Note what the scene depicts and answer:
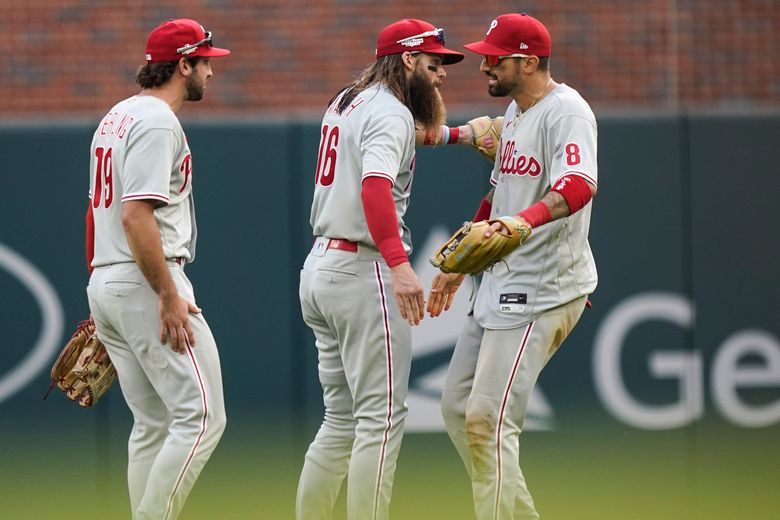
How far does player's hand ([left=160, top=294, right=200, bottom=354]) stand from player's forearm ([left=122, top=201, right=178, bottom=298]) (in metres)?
0.08

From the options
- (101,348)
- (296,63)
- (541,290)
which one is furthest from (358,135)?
(296,63)

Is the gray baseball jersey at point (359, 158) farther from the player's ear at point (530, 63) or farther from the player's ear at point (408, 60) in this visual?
the player's ear at point (530, 63)

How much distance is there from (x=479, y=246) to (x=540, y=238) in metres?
0.32

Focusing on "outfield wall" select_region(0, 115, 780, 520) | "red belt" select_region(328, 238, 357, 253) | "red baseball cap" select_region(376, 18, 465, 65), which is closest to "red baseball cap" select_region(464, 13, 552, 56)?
"red baseball cap" select_region(376, 18, 465, 65)

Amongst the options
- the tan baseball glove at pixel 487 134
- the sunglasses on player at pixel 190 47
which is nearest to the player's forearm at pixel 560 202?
the tan baseball glove at pixel 487 134

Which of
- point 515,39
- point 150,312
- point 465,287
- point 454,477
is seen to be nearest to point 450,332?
point 465,287

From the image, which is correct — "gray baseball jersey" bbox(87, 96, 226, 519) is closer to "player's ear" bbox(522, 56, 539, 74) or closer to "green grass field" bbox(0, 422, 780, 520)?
"player's ear" bbox(522, 56, 539, 74)

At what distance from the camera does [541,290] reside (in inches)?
172

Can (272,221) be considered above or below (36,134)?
below

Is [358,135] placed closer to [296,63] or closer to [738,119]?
[738,119]

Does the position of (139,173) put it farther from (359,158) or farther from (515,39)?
(515,39)

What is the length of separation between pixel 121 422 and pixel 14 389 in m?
0.55

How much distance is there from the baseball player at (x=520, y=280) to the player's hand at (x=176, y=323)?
98cm

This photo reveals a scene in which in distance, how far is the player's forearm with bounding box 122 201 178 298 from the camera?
4094 mm
